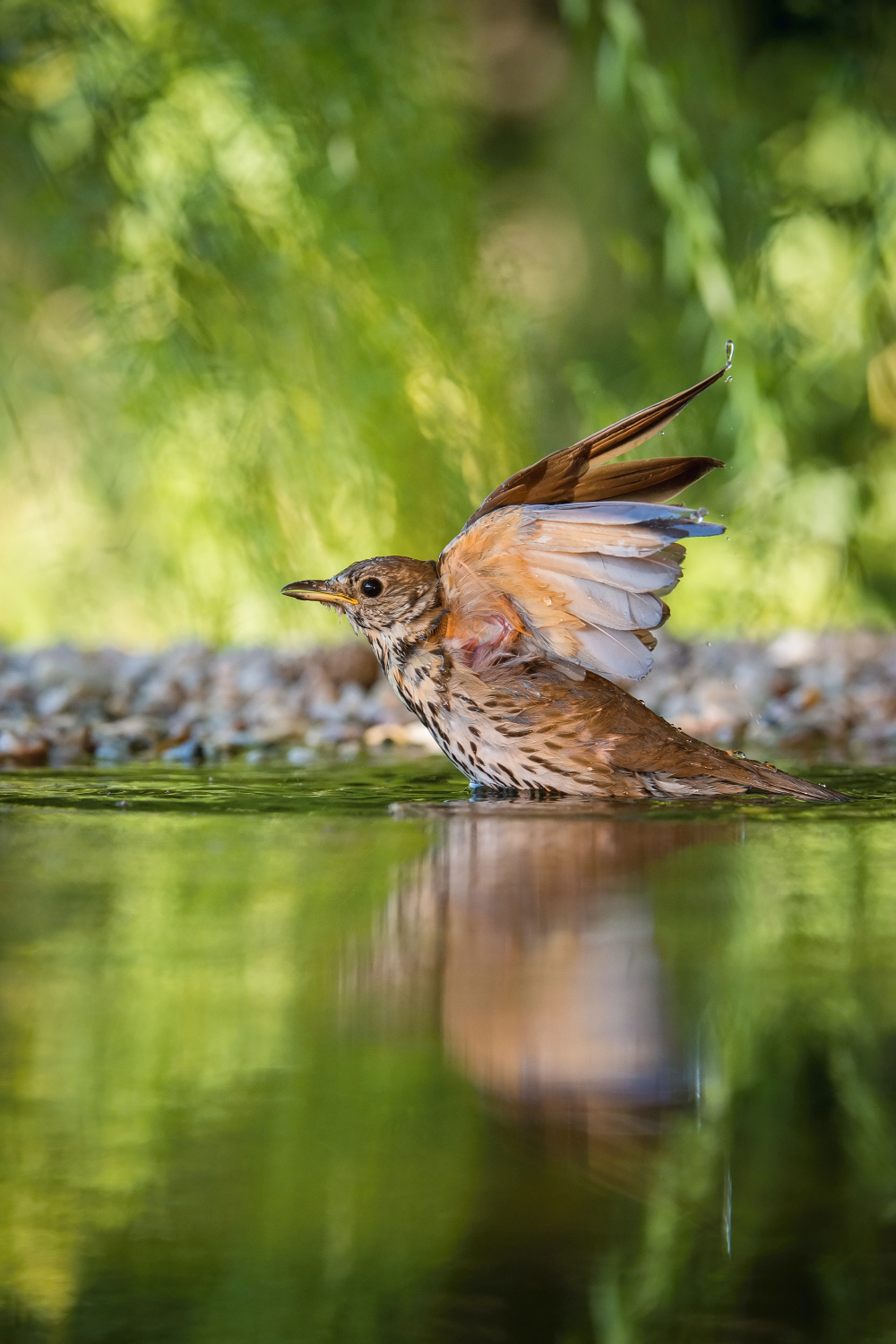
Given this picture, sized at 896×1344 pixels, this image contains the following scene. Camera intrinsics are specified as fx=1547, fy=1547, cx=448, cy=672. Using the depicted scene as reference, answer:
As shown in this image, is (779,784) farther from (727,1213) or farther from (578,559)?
(727,1213)

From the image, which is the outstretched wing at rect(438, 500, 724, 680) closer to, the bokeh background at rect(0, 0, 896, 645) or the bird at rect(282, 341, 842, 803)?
the bird at rect(282, 341, 842, 803)

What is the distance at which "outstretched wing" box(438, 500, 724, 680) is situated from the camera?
174 cm

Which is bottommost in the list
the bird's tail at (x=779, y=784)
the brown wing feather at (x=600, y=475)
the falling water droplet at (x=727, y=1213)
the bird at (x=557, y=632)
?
the falling water droplet at (x=727, y=1213)

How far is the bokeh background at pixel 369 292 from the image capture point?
415 cm

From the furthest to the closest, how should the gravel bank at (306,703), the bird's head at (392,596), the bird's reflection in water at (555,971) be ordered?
the gravel bank at (306,703)
the bird's head at (392,596)
the bird's reflection in water at (555,971)

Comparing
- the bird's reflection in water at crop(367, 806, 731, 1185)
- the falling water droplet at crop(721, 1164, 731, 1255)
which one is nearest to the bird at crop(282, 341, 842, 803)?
the bird's reflection in water at crop(367, 806, 731, 1185)

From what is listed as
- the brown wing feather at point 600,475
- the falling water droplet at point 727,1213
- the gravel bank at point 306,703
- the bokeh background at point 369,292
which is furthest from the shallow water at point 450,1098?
the bokeh background at point 369,292

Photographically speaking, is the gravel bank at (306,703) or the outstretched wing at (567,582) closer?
the outstretched wing at (567,582)

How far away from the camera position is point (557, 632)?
1867mm

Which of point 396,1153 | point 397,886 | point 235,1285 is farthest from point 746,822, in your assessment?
point 235,1285

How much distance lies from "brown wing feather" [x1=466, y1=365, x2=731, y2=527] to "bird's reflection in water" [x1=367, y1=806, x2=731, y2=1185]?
1.35ft

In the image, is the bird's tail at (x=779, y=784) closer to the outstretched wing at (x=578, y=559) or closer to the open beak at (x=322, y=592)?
the outstretched wing at (x=578, y=559)

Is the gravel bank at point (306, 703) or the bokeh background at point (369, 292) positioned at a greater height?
the bokeh background at point (369, 292)

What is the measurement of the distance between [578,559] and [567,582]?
0.12 ft
